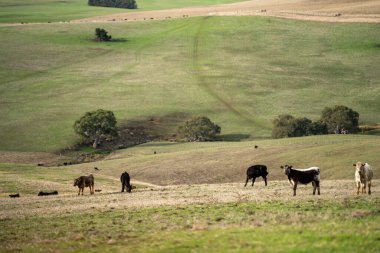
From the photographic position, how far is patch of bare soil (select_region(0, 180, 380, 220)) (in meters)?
32.8

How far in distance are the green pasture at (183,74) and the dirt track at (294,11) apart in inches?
258

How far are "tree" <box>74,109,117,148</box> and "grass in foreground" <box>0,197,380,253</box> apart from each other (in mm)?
61462

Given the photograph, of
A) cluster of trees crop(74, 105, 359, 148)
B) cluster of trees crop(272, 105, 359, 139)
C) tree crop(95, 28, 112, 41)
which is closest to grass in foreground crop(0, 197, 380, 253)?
cluster of trees crop(272, 105, 359, 139)

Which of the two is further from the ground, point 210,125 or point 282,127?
point 210,125

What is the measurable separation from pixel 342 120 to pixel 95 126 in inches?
1251

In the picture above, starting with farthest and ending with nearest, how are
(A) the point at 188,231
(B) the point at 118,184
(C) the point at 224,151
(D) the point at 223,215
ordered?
(C) the point at 224,151 < (B) the point at 118,184 < (D) the point at 223,215 < (A) the point at 188,231

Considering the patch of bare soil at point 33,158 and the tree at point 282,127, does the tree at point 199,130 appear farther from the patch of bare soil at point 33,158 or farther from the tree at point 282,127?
the patch of bare soil at point 33,158

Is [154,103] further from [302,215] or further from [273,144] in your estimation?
[302,215]

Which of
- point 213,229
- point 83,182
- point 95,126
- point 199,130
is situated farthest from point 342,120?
point 213,229

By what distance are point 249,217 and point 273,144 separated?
4753 cm

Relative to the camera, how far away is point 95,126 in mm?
92750

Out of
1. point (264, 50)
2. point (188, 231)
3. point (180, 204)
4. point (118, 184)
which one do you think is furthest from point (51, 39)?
point (188, 231)

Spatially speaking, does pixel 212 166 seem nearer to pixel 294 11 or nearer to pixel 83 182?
pixel 83 182

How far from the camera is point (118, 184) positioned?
180ft
